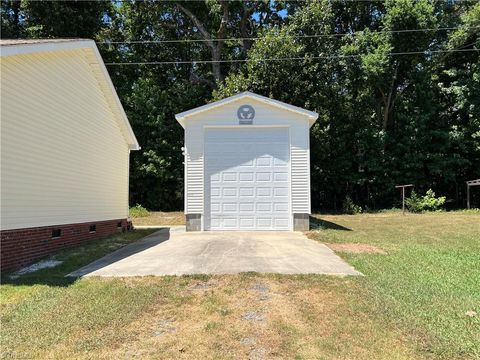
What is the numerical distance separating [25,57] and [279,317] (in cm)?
715

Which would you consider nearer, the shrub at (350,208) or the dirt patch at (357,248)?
the dirt patch at (357,248)

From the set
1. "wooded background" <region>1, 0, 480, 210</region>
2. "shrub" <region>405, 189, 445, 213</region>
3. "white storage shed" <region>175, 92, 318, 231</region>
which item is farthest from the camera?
"wooded background" <region>1, 0, 480, 210</region>

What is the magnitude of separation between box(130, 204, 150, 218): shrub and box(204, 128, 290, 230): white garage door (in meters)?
9.34

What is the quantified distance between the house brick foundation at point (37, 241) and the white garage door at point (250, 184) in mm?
3759

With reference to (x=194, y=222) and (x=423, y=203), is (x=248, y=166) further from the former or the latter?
(x=423, y=203)

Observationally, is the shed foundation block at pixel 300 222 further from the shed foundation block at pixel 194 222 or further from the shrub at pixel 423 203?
the shrub at pixel 423 203

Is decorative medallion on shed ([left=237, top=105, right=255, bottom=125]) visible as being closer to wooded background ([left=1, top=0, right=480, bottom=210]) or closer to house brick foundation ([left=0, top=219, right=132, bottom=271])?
house brick foundation ([left=0, top=219, right=132, bottom=271])

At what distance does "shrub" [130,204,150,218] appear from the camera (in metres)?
21.8

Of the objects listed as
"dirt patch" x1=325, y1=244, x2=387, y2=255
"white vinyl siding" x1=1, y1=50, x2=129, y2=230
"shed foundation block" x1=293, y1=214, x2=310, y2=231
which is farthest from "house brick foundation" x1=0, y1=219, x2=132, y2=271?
"dirt patch" x1=325, y1=244, x2=387, y2=255

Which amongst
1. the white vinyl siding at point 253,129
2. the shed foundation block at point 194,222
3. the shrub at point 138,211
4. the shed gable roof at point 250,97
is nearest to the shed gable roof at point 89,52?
the shed gable roof at point 250,97

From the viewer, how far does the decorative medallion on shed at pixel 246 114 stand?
44.8 feet

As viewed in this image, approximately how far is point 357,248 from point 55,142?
7.41m

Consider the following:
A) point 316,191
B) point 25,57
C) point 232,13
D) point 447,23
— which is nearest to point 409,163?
point 316,191

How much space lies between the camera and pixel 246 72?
77.4ft
